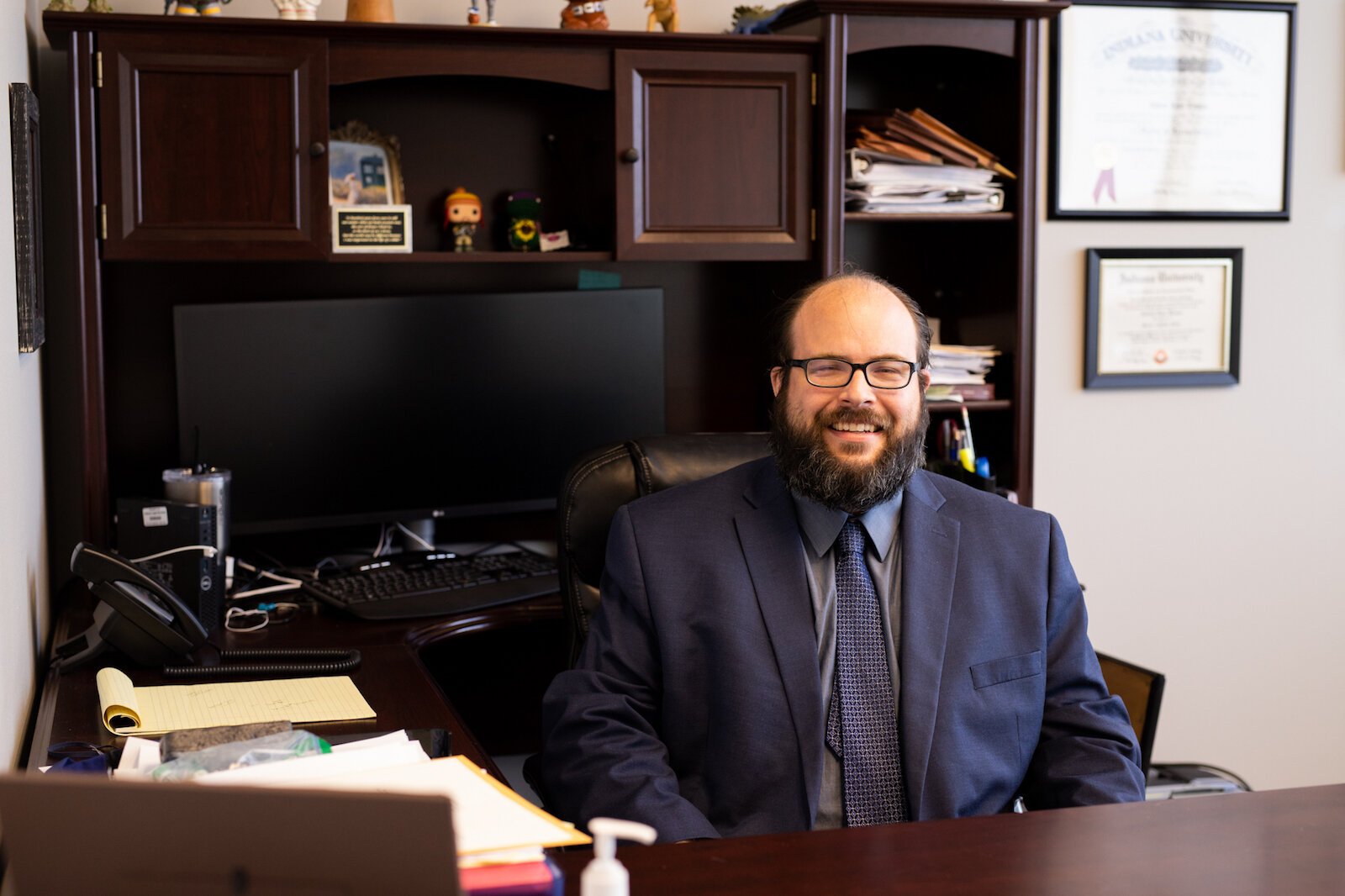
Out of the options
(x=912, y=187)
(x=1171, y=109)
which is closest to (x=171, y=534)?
(x=912, y=187)

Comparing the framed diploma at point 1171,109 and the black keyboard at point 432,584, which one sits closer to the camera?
the black keyboard at point 432,584

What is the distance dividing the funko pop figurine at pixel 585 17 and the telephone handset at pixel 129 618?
4.58 feet

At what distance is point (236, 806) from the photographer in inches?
30.9

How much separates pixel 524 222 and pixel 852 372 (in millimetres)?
1214

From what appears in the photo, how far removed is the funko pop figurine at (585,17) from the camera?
8.77 feet

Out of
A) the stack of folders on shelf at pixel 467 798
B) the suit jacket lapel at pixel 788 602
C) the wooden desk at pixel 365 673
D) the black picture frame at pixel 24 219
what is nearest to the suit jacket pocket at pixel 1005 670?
the suit jacket lapel at pixel 788 602

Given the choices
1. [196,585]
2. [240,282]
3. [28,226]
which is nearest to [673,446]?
[196,585]

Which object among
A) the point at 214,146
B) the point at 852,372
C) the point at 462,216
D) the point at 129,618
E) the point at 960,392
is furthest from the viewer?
the point at 960,392

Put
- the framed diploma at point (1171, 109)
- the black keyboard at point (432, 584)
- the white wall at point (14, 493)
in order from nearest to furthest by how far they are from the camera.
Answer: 1. the white wall at point (14, 493)
2. the black keyboard at point (432, 584)
3. the framed diploma at point (1171, 109)

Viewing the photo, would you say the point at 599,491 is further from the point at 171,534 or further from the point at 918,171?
the point at 918,171

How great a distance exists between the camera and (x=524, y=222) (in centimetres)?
281

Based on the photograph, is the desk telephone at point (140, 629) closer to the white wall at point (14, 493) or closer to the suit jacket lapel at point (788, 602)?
the white wall at point (14, 493)

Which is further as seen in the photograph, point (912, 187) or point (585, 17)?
point (912, 187)

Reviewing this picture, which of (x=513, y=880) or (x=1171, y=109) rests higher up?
(x=1171, y=109)
